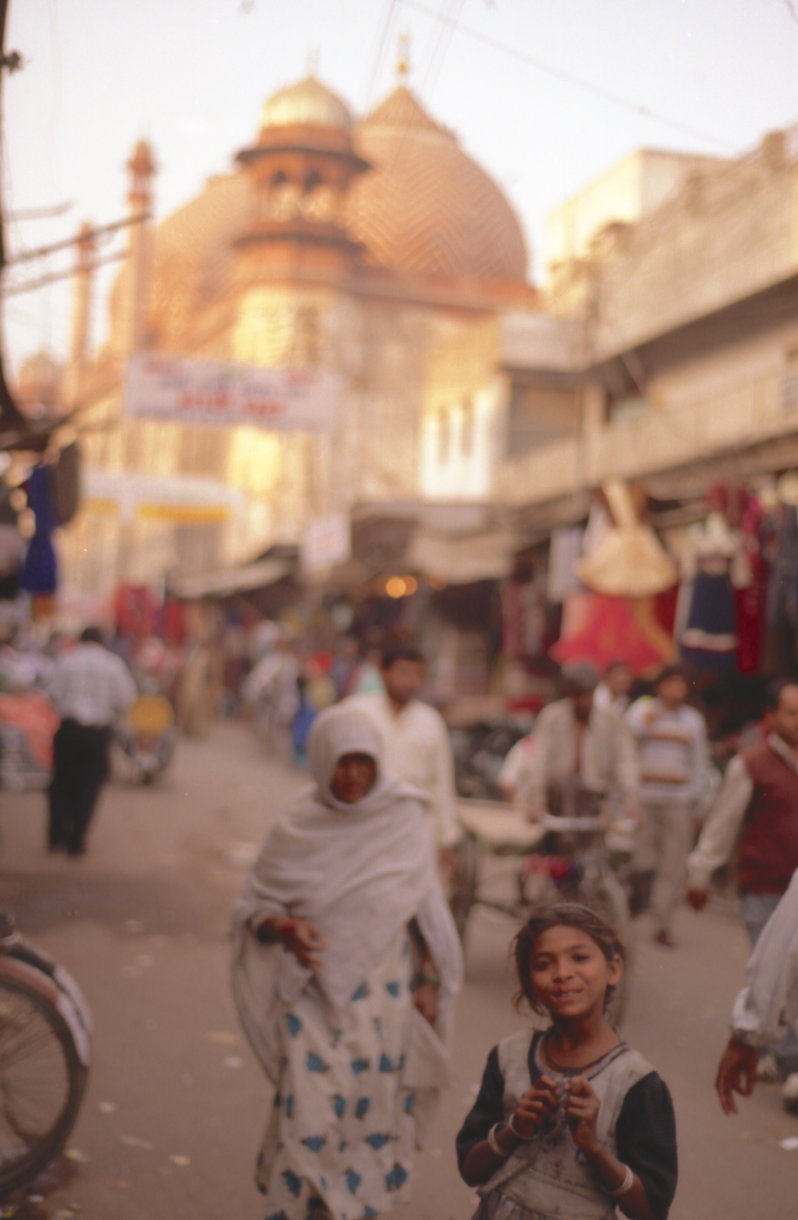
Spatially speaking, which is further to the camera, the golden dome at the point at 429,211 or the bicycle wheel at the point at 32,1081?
the golden dome at the point at 429,211

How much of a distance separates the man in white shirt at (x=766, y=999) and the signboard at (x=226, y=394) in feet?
35.7

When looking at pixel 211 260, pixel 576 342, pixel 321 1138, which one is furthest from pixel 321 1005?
pixel 211 260

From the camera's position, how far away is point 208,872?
981 centimetres

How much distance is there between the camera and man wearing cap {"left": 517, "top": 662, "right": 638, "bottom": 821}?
6785 millimetres

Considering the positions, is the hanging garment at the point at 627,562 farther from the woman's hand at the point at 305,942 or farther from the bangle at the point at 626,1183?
the bangle at the point at 626,1183

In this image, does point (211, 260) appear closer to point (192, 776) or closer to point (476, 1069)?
point (192, 776)

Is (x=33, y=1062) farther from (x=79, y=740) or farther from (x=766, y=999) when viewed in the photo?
(x=79, y=740)

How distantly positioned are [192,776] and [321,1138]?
13183mm

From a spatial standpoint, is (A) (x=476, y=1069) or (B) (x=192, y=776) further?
(B) (x=192, y=776)

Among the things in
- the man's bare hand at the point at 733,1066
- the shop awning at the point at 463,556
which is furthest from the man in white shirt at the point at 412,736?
the shop awning at the point at 463,556

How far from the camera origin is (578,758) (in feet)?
22.7

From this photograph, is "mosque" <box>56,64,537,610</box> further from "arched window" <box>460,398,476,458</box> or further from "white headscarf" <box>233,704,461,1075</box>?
"white headscarf" <box>233,704,461,1075</box>

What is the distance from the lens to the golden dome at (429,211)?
36.5 meters

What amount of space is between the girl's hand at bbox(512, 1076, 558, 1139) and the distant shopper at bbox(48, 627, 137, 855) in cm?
811
